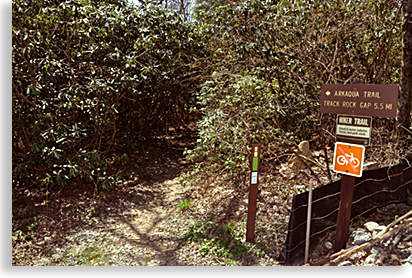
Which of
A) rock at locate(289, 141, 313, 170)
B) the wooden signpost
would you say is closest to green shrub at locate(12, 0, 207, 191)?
rock at locate(289, 141, 313, 170)

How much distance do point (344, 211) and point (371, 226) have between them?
0.67m

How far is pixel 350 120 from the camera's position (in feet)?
11.9

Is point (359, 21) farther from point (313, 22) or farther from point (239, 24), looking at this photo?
point (239, 24)

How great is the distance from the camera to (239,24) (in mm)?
6488

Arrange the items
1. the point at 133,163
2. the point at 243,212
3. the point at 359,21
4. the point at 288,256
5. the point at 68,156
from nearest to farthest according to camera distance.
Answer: the point at 288,256 → the point at 243,212 → the point at 68,156 → the point at 359,21 → the point at 133,163

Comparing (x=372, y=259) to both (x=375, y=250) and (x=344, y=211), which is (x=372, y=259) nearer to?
(x=375, y=250)

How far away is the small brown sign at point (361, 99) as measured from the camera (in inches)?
133

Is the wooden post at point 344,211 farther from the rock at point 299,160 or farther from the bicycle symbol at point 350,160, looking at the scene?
the rock at point 299,160

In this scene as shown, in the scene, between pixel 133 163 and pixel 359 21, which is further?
pixel 133 163

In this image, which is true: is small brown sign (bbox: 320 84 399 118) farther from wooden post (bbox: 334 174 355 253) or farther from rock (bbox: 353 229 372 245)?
rock (bbox: 353 229 372 245)

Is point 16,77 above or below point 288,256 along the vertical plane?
above

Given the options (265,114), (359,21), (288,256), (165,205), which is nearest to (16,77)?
(165,205)

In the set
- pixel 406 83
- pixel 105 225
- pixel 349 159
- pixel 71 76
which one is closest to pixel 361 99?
pixel 349 159
